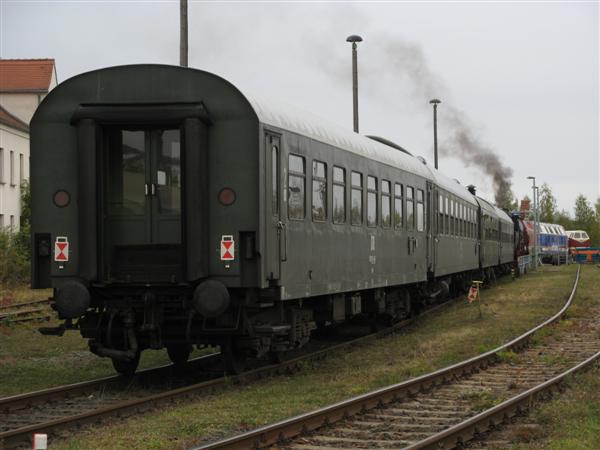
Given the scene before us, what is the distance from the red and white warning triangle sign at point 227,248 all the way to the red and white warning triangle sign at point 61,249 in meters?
1.74

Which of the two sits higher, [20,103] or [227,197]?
[20,103]

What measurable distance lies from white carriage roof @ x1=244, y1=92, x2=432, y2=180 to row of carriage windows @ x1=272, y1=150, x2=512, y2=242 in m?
0.34

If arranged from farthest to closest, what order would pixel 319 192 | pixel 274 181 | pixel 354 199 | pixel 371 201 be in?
pixel 371 201
pixel 354 199
pixel 319 192
pixel 274 181

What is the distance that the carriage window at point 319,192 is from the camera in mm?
12523

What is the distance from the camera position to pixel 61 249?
1094 centimetres

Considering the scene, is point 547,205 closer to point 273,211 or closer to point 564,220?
point 564,220

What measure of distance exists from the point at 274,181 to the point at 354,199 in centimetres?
322

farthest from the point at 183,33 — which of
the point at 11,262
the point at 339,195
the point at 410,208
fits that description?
the point at 11,262

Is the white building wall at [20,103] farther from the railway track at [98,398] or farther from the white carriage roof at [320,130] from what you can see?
the railway track at [98,398]

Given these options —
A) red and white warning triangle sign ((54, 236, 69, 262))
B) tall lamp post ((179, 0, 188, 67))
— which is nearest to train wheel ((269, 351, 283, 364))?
red and white warning triangle sign ((54, 236, 69, 262))

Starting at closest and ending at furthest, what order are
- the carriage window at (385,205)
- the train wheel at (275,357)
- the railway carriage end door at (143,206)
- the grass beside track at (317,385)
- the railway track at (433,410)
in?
the railway track at (433,410)
the grass beside track at (317,385)
the railway carriage end door at (143,206)
the train wheel at (275,357)
the carriage window at (385,205)

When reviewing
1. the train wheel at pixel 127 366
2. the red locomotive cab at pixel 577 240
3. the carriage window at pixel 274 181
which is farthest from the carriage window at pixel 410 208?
the red locomotive cab at pixel 577 240

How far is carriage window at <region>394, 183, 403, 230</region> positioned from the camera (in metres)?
16.6

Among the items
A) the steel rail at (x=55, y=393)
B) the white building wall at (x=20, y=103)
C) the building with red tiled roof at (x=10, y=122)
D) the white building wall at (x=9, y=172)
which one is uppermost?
the white building wall at (x=20, y=103)
